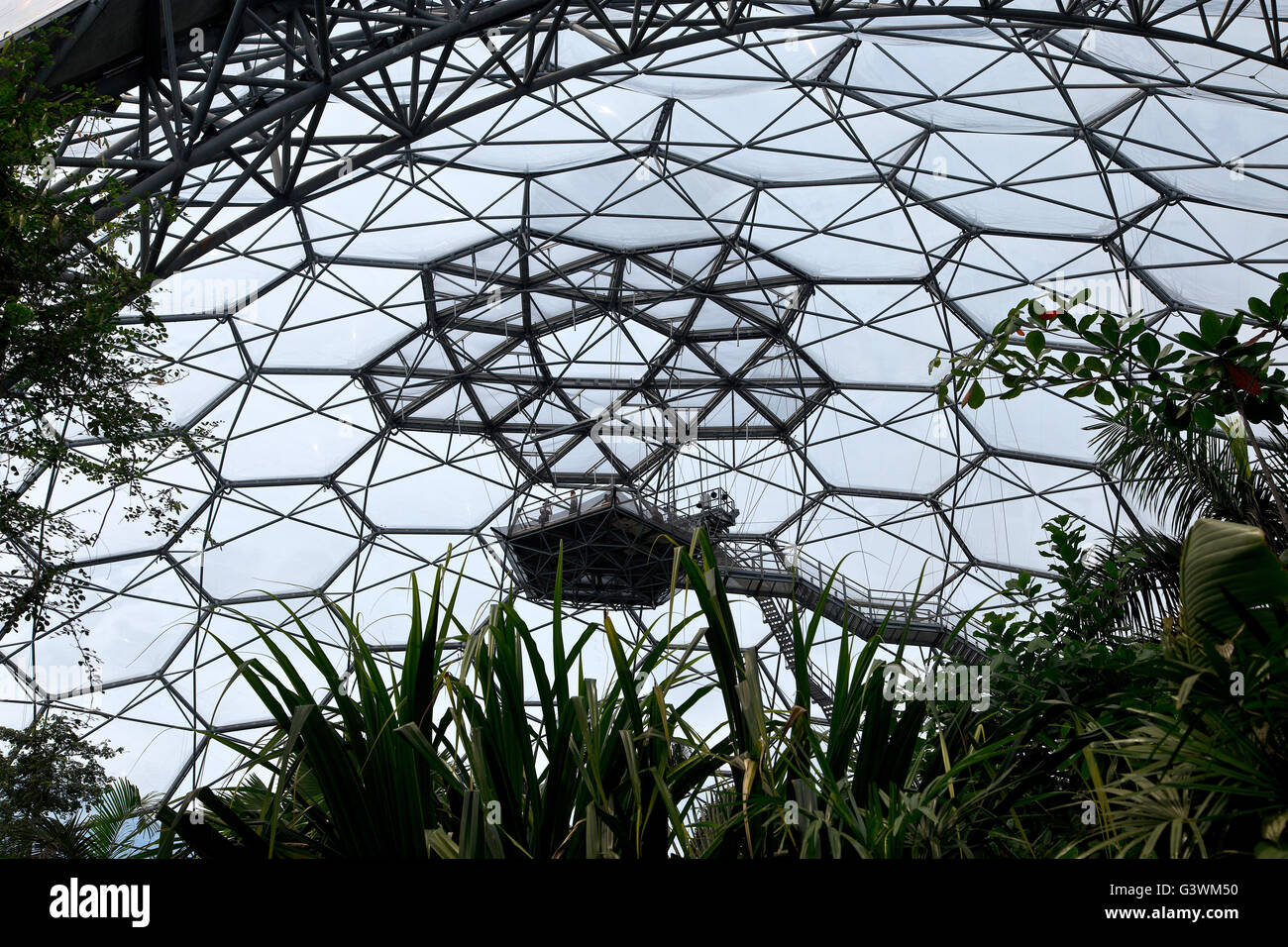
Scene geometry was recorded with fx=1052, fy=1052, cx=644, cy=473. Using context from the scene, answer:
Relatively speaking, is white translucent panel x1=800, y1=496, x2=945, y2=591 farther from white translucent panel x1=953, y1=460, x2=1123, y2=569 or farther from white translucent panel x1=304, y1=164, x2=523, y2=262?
white translucent panel x1=304, y1=164, x2=523, y2=262

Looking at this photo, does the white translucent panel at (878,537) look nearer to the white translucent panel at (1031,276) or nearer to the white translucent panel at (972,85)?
the white translucent panel at (1031,276)

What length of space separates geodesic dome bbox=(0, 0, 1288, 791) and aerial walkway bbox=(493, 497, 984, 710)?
2571mm

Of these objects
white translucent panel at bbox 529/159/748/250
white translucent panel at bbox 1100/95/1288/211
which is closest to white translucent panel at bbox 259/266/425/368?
white translucent panel at bbox 529/159/748/250

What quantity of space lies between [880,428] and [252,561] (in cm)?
1969

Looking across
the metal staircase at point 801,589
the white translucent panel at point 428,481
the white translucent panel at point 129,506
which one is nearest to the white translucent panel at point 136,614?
the white translucent panel at point 129,506

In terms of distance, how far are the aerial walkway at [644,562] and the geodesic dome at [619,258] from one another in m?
2.57

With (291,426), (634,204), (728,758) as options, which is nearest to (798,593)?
(634,204)

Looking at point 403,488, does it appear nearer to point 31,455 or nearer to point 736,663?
point 31,455

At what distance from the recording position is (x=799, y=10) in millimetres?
19547
